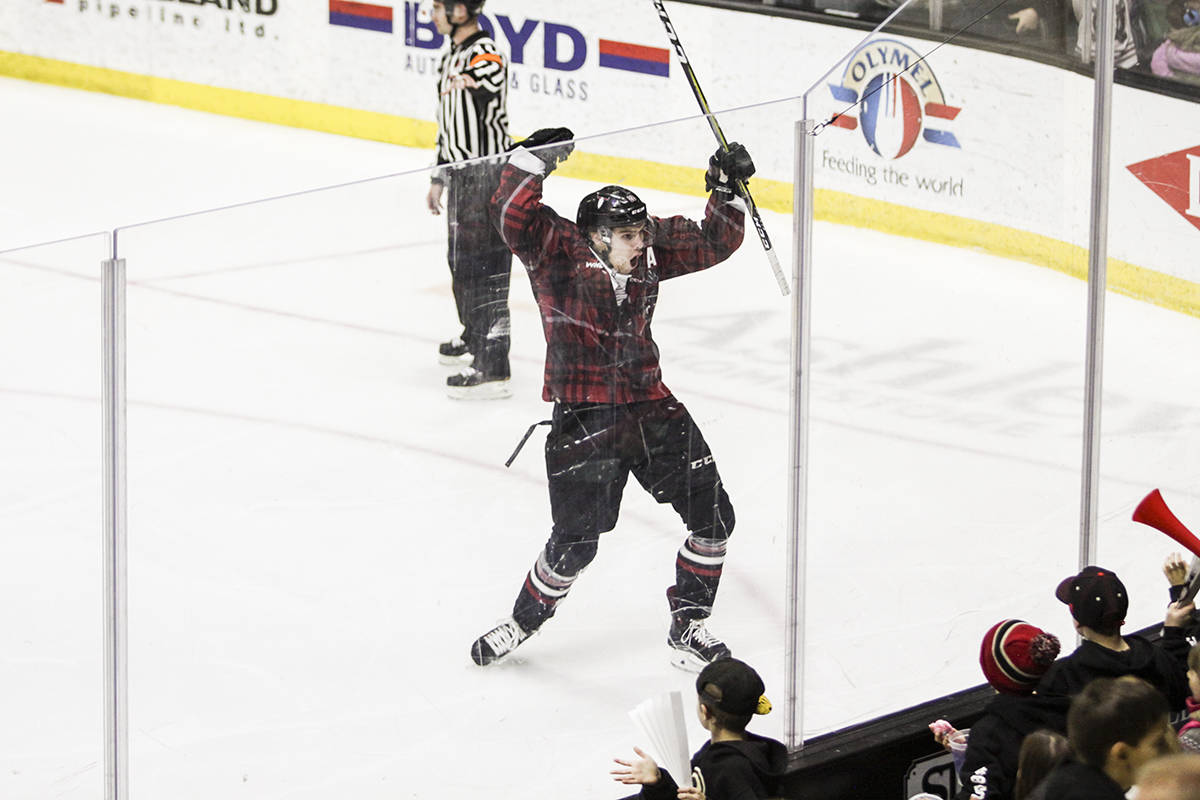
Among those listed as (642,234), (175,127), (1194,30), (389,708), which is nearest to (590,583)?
(389,708)

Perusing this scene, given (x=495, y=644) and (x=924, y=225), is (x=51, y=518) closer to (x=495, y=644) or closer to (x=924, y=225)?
(x=495, y=644)

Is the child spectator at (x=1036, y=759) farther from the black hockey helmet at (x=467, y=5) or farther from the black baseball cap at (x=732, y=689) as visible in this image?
the black hockey helmet at (x=467, y=5)

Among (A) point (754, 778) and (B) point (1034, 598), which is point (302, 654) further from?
(B) point (1034, 598)

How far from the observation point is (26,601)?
266 cm

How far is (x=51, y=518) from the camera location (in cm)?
266

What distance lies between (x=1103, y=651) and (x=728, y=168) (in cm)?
95

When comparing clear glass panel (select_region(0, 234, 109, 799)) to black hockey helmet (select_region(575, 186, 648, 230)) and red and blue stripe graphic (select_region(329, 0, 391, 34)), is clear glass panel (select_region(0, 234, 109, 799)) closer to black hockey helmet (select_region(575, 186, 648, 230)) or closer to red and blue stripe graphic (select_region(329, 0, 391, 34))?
black hockey helmet (select_region(575, 186, 648, 230))

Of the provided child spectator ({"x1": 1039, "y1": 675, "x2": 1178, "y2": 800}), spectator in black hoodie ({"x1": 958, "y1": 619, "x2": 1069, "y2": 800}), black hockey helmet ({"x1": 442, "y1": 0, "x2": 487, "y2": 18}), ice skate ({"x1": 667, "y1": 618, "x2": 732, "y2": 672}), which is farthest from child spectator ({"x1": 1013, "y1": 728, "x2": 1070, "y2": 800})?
black hockey helmet ({"x1": 442, "y1": 0, "x2": 487, "y2": 18})

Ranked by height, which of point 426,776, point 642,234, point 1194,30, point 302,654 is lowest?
point 426,776

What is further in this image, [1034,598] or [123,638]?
[1034,598]

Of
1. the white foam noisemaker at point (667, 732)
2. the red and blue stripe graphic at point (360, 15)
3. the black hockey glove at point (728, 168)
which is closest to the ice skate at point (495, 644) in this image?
the white foam noisemaker at point (667, 732)

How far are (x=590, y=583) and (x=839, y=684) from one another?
0.55 m

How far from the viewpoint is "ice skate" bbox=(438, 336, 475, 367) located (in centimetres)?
276

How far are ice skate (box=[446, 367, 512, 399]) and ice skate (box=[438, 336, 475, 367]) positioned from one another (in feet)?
0.05
